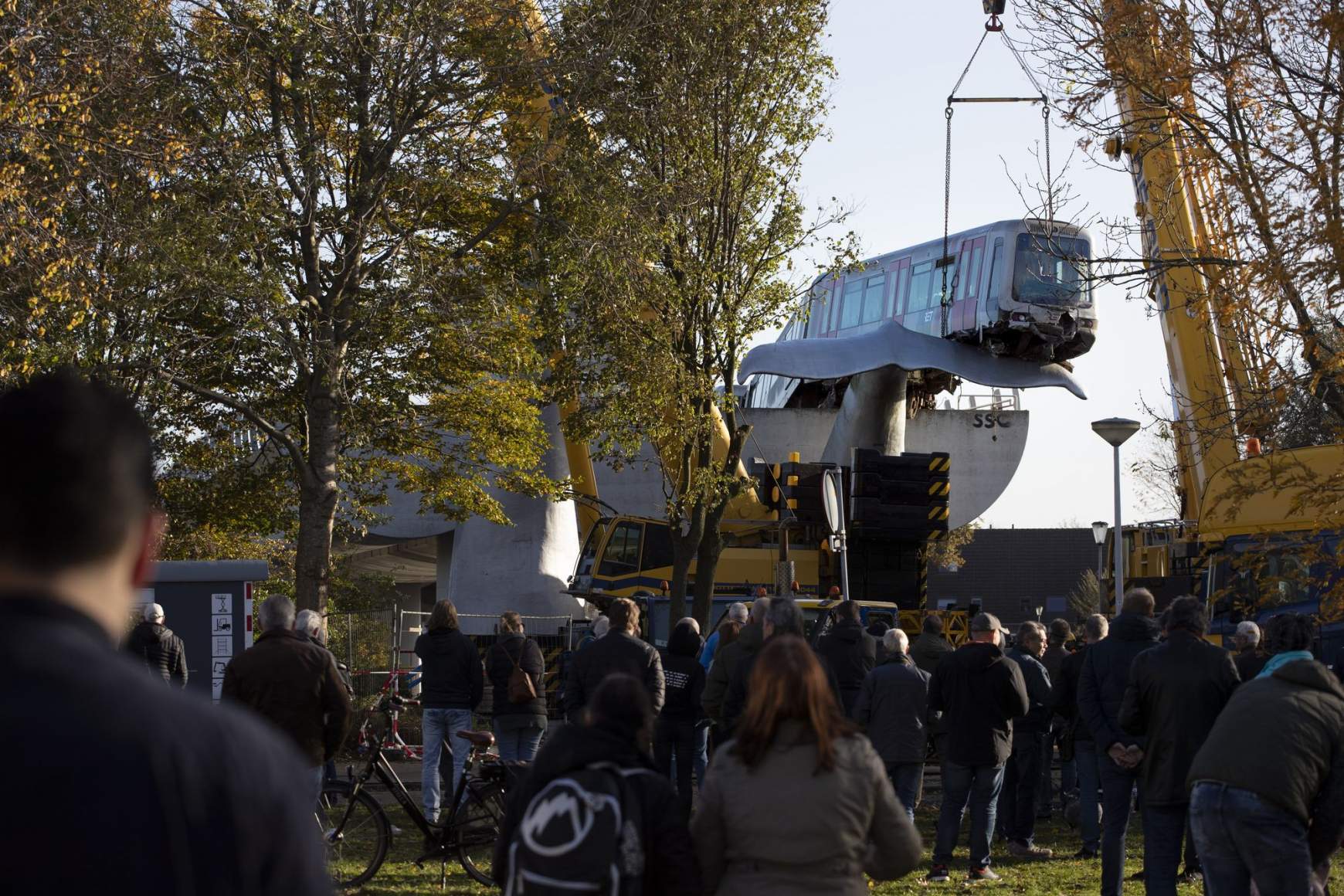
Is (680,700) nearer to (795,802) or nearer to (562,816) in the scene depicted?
(795,802)

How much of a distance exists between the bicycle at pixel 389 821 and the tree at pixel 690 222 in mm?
10595

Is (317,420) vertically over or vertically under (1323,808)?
over

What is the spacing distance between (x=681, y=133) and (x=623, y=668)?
44.4 feet

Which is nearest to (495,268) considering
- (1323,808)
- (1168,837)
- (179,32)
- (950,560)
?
(179,32)

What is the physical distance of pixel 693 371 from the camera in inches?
894

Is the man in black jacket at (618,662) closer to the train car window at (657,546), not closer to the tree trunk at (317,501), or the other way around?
the tree trunk at (317,501)

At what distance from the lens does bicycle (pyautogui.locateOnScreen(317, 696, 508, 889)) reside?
10.4 m

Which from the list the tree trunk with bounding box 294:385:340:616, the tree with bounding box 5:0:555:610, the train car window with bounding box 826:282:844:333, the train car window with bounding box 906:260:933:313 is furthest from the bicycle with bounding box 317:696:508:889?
the train car window with bounding box 826:282:844:333

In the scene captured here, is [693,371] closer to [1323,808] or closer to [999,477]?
[1323,808]

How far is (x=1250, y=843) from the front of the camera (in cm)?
597

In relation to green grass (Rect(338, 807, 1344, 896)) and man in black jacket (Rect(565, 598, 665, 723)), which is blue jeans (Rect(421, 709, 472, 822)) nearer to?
green grass (Rect(338, 807, 1344, 896))

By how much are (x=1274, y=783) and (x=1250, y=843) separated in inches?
10.0

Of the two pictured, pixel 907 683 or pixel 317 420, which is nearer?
pixel 907 683

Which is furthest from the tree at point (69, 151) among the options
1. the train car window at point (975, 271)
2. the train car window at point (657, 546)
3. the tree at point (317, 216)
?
the train car window at point (975, 271)
